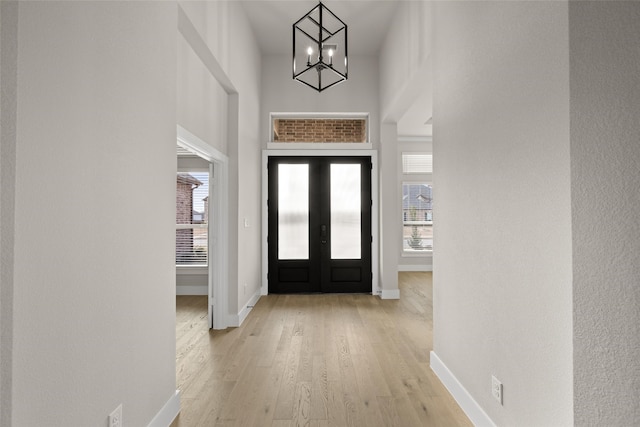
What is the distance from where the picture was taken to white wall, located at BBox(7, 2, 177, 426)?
3.89 feet

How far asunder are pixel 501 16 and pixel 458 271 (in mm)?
1505

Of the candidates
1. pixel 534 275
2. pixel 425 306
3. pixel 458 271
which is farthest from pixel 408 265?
pixel 534 275

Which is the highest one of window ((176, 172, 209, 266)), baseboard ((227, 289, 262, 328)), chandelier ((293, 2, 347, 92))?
chandelier ((293, 2, 347, 92))

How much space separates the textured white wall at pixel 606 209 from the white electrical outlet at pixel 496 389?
54cm

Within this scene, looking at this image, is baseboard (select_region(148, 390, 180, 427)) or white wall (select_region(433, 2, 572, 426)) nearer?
white wall (select_region(433, 2, 572, 426))

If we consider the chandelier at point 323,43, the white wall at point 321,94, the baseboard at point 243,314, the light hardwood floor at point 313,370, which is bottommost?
the light hardwood floor at point 313,370

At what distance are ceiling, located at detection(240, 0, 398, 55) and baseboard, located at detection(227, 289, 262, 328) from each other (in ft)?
11.8

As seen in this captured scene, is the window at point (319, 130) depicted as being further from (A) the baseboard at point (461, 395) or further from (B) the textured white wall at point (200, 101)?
(A) the baseboard at point (461, 395)

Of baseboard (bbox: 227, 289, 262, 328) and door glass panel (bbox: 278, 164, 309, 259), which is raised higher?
door glass panel (bbox: 278, 164, 309, 259)

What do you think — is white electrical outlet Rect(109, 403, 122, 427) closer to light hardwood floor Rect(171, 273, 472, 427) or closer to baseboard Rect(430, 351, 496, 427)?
light hardwood floor Rect(171, 273, 472, 427)

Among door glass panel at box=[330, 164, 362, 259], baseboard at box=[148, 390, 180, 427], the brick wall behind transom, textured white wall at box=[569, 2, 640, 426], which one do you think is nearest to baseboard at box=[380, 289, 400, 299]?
door glass panel at box=[330, 164, 362, 259]

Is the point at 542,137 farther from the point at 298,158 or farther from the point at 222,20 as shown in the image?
the point at 298,158

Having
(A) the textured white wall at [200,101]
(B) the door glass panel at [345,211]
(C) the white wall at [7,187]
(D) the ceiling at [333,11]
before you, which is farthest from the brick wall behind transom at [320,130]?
(C) the white wall at [7,187]

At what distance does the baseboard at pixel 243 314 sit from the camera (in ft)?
13.3
